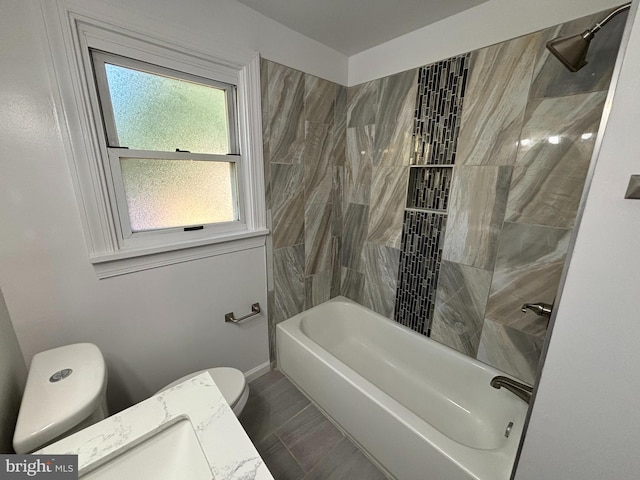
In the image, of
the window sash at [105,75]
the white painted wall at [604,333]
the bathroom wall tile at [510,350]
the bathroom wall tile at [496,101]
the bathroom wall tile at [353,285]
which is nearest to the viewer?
the white painted wall at [604,333]

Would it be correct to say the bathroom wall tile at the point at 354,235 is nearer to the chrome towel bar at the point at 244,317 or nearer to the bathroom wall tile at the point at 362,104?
the bathroom wall tile at the point at 362,104

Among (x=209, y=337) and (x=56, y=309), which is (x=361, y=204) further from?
(x=56, y=309)

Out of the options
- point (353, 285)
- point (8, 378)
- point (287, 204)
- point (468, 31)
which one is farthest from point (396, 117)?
point (8, 378)

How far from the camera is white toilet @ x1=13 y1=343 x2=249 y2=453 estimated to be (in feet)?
2.26

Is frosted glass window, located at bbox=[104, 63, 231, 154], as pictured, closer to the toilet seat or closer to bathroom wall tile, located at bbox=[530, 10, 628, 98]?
the toilet seat

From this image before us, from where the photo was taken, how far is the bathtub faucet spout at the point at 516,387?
1130 millimetres

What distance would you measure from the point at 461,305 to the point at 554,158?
35.7 inches

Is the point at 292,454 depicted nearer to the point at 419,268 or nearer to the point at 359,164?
the point at 419,268

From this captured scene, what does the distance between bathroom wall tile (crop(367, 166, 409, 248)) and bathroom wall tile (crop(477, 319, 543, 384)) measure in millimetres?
772

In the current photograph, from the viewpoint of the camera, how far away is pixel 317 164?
6.02 feet

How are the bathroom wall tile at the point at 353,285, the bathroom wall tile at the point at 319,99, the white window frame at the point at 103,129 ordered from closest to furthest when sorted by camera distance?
the white window frame at the point at 103,129, the bathroom wall tile at the point at 319,99, the bathroom wall tile at the point at 353,285

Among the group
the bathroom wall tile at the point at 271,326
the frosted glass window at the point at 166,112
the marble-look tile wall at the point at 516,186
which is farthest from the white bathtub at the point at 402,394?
the frosted glass window at the point at 166,112

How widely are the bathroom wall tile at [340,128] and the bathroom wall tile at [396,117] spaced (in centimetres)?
29

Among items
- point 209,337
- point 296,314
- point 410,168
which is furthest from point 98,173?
point 410,168
